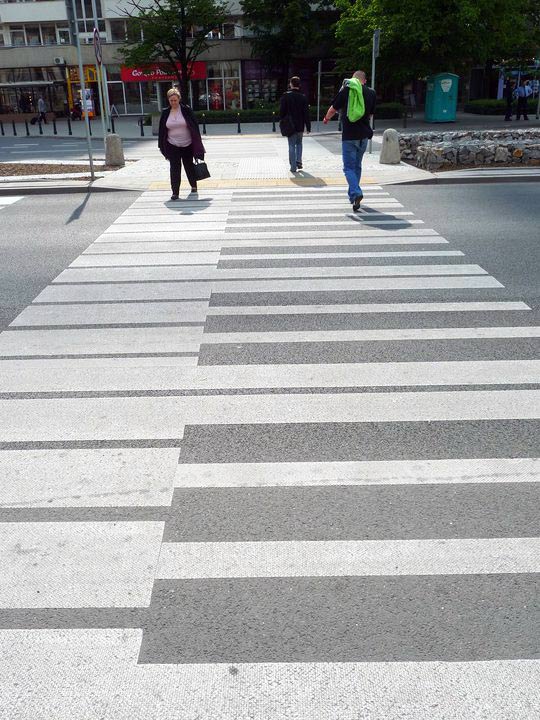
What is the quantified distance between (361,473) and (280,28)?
4926 cm

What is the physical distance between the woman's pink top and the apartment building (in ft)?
129

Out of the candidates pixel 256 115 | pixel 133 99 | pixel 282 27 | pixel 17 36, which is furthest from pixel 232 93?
pixel 17 36

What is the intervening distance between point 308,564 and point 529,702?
110 cm

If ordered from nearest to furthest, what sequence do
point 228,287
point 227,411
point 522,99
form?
1. point 227,411
2. point 228,287
3. point 522,99

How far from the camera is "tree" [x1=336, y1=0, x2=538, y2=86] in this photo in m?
30.3

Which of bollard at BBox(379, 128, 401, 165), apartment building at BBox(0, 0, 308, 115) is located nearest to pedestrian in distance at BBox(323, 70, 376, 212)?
bollard at BBox(379, 128, 401, 165)

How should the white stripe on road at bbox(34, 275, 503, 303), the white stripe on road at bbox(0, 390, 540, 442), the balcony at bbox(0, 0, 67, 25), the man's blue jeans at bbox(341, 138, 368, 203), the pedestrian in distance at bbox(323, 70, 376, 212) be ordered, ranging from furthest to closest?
the balcony at bbox(0, 0, 67, 25) → the man's blue jeans at bbox(341, 138, 368, 203) → the pedestrian in distance at bbox(323, 70, 376, 212) → the white stripe on road at bbox(34, 275, 503, 303) → the white stripe on road at bbox(0, 390, 540, 442)

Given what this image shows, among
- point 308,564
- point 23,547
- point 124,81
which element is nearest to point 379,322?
point 308,564

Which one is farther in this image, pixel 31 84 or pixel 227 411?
pixel 31 84

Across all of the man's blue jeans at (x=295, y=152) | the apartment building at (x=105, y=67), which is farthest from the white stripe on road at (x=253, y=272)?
the apartment building at (x=105, y=67)

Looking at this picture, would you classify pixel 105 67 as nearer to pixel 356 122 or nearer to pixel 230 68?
pixel 230 68

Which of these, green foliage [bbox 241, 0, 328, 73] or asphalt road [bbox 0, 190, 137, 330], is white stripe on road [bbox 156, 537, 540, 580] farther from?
green foliage [bbox 241, 0, 328, 73]

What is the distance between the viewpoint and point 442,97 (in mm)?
32906

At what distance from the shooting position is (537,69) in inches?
1640
